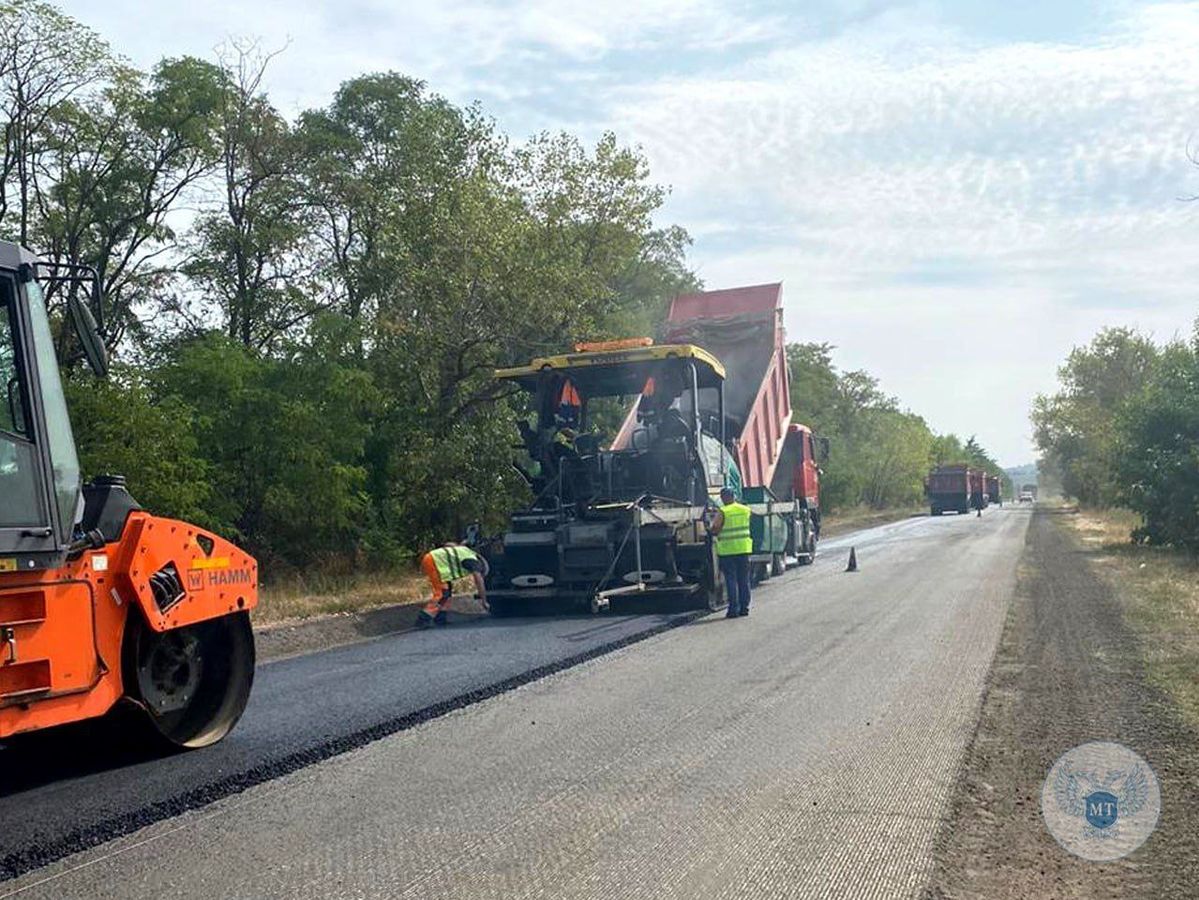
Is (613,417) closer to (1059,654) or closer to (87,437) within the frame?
(87,437)

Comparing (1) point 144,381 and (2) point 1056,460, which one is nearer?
(1) point 144,381

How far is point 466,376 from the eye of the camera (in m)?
20.3

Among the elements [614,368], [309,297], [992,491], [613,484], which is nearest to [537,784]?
[613,484]

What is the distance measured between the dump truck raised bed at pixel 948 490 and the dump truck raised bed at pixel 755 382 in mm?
42821

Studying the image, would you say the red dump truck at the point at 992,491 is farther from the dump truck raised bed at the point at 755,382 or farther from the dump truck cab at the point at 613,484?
the dump truck cab at the point at 613,484

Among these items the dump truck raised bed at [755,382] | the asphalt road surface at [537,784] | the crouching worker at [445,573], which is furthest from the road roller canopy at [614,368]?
the asphalt road surface at [537,784]

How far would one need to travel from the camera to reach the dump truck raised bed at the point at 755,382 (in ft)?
57.9

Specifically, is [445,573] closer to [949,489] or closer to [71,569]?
[71,569]

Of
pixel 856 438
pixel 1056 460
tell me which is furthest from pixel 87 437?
pixel 1056 460

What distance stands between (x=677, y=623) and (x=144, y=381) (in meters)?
7.96

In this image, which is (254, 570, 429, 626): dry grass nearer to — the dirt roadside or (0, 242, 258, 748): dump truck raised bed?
(0, 242, 258, 748): dump truck raised bed

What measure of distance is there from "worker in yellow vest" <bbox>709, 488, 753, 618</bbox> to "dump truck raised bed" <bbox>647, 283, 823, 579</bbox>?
319cm

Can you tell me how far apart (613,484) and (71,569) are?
926 centimetres

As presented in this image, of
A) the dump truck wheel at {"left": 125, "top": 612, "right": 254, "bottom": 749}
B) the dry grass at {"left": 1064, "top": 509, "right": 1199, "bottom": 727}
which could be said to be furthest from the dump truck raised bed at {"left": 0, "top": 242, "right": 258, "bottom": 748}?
the dry grass at {"left": 1064, "top": 509, "right": 1199, "bottom": 727}
